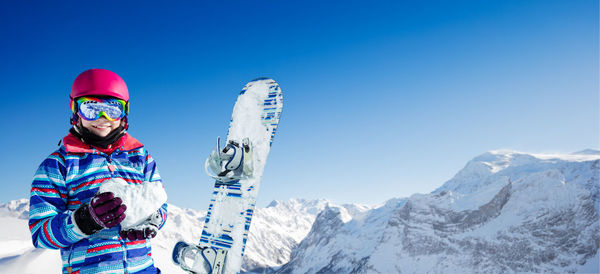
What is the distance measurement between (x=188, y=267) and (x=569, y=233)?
10550 centimetres

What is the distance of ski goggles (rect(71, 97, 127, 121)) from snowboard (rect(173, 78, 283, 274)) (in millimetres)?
1487

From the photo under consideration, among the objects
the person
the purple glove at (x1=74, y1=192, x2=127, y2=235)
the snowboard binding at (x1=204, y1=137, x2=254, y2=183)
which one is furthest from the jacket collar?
the snowboard binding at (x1=204, y1=137, x2=254, y2=183)

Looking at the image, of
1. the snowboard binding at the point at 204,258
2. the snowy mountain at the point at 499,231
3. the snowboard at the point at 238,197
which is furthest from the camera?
the snowy mountain at the point at 499,231

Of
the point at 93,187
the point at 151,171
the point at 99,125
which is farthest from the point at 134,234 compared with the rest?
the point at 99,125

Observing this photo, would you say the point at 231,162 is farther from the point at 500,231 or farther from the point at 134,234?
the point at 500,231

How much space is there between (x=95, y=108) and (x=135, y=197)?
2.83ft

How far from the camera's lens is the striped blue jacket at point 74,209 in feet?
7.00

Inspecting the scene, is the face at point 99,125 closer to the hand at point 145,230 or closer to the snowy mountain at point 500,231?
the hand at point 145,230

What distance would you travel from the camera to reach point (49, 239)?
2.12 m

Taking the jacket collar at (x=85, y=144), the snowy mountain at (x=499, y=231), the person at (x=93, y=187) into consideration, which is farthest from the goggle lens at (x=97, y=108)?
the snowy mountain at (x=499, y=231)

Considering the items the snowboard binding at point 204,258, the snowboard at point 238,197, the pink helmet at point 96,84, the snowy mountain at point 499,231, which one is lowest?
the snowy mountain at point 499,231

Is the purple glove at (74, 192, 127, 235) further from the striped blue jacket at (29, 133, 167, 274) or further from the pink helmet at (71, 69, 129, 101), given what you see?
the pink helmet at (71, 69, 129, 101)

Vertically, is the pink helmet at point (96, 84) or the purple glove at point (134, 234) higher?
the pink helmet at point (96, 84)

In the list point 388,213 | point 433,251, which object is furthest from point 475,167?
point 433,251
